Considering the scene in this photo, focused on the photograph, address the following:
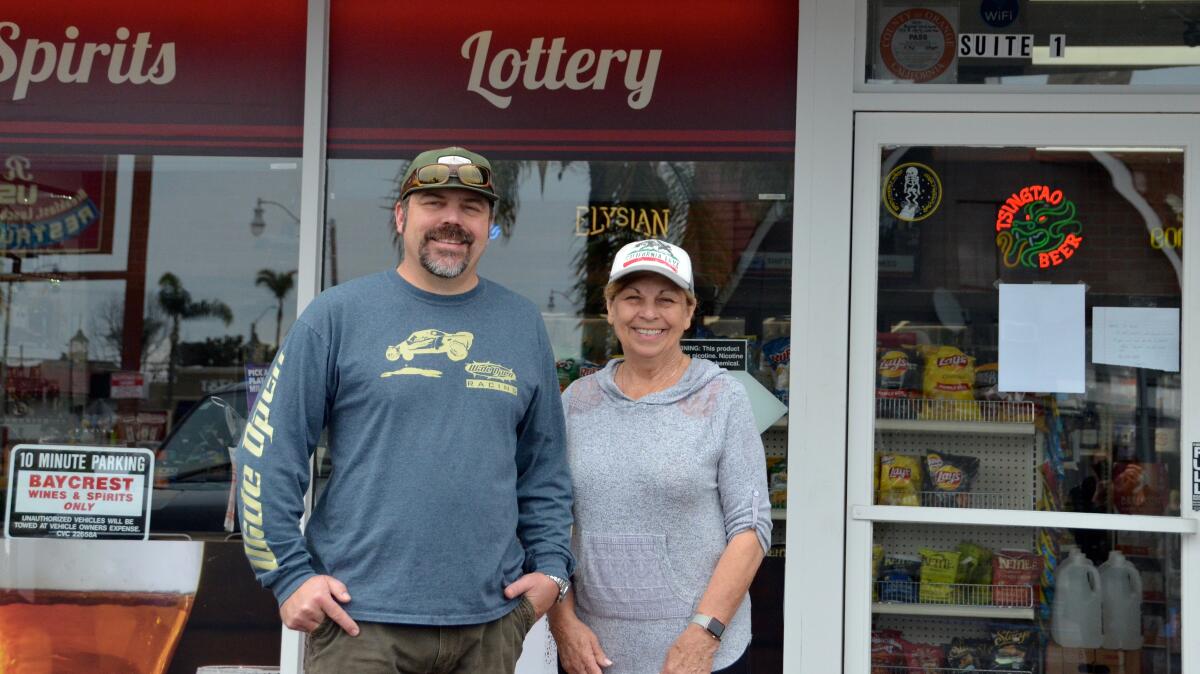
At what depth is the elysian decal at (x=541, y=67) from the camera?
4.15m

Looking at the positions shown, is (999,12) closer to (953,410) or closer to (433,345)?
(953,410)

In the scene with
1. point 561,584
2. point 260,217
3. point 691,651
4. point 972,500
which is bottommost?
point 691,651

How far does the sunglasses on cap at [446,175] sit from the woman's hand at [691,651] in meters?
1.07

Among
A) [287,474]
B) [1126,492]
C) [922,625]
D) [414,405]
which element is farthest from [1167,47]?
[287,474]

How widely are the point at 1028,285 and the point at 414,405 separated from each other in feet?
7.55

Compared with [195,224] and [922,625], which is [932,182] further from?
[195,224]

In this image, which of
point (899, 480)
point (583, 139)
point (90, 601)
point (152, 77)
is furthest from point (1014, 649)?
point (152, 77)

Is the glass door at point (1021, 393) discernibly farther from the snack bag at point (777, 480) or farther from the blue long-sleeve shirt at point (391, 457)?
the blue long-sleeve shirt at point (391, 457)

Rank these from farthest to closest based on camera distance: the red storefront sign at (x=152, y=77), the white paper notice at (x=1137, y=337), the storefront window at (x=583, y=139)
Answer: the red storefront sign at (x=152, y=77), the storefront window at (x=583, y=139), the white paper notice at (x=1137, y=337)

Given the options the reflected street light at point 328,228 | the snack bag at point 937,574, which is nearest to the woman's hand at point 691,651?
the snack bag at point 937,574

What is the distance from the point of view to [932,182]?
13.0 ft

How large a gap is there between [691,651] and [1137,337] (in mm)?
2065

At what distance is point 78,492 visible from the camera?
4.17 m

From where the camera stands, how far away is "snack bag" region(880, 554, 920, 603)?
3.97 meters
